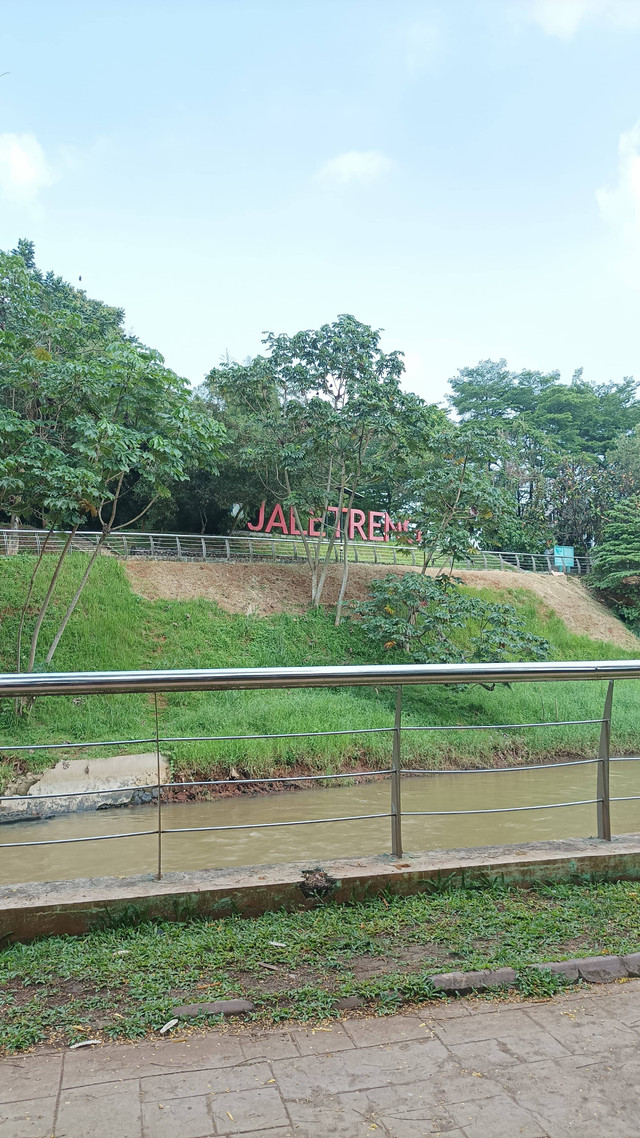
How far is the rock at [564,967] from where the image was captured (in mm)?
2127

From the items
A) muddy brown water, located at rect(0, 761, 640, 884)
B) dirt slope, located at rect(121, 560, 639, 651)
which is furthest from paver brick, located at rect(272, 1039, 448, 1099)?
dirt slope, located at rect(121, 560, 639, 651)

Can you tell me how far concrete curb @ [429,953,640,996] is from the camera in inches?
80.7

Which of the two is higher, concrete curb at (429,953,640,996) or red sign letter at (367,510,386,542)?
red sign letter at (367,510,386,542)

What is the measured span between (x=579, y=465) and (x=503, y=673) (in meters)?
29.6

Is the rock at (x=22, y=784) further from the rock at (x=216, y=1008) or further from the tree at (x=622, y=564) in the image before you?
the tree at (x=622, y=564)

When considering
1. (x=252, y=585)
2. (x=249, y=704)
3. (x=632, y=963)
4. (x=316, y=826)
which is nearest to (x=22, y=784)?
(x=249, y=704)

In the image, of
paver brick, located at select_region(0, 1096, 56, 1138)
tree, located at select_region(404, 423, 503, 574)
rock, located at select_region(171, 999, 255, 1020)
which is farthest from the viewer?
tree, located at select_region(404, 423, 503, 574)

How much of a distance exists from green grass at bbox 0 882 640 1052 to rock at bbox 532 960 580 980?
0.13 feet

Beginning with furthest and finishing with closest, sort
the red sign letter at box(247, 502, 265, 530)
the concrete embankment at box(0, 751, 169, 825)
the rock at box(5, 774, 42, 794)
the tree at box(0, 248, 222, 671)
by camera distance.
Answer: the red sign letter at box(247, 502, 265, 530), the tree at box(0, 248, 222, 671), the rock at box(5, 774, 42, 794), the concrete embankment at box(0, 751, 169, 825)

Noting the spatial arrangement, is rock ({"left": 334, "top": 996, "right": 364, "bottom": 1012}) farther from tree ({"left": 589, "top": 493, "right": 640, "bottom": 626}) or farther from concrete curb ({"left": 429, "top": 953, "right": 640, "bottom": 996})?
tree ({"left": 589, "top": 493, "right": 640, "bottom": 626})

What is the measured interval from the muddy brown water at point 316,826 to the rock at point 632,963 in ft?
5.67

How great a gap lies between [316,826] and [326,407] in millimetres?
10308

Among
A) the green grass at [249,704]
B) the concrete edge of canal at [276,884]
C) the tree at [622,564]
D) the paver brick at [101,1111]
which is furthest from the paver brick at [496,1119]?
the tree at [622,564]

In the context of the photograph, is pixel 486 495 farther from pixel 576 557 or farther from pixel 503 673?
pixel 576 557
